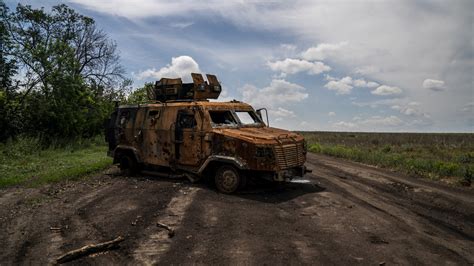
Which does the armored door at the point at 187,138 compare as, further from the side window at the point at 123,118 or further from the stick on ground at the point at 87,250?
the stick on ground at the point at 87,250

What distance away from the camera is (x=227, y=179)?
9680 millimetres

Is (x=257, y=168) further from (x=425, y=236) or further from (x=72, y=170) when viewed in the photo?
(x=72, y=170)

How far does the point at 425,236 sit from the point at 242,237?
3.30 meters

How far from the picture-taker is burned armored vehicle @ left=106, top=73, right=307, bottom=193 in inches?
370

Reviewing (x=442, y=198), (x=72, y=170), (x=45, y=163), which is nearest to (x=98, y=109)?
(x=45, y=163)

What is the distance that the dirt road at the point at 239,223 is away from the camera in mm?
6168

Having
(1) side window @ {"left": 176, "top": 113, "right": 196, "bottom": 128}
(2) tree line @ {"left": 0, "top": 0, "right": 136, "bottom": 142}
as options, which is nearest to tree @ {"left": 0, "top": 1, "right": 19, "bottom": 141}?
(2) tree line @ {"left": 0, "top": 0, "right": 136, "bottom": 142}

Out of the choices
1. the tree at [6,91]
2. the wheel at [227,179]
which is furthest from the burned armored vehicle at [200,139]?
the tree at [6,91]

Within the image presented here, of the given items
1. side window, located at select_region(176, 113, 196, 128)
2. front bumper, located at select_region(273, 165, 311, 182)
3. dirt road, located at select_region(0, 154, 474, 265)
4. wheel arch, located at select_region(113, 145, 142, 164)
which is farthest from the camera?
wheel arch, located at select_region(113, 145, 142, 164)

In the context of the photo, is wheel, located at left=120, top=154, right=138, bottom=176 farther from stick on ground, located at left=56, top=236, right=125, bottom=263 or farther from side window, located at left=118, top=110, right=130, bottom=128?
stick on ground, located at left=56, top=236, right=125, bottom=263

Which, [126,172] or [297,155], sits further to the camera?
[126,172]

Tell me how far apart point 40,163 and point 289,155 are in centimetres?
1090

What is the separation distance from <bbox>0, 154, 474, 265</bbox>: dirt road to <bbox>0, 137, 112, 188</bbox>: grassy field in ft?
4.04

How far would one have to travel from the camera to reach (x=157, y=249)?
6.32 metres
